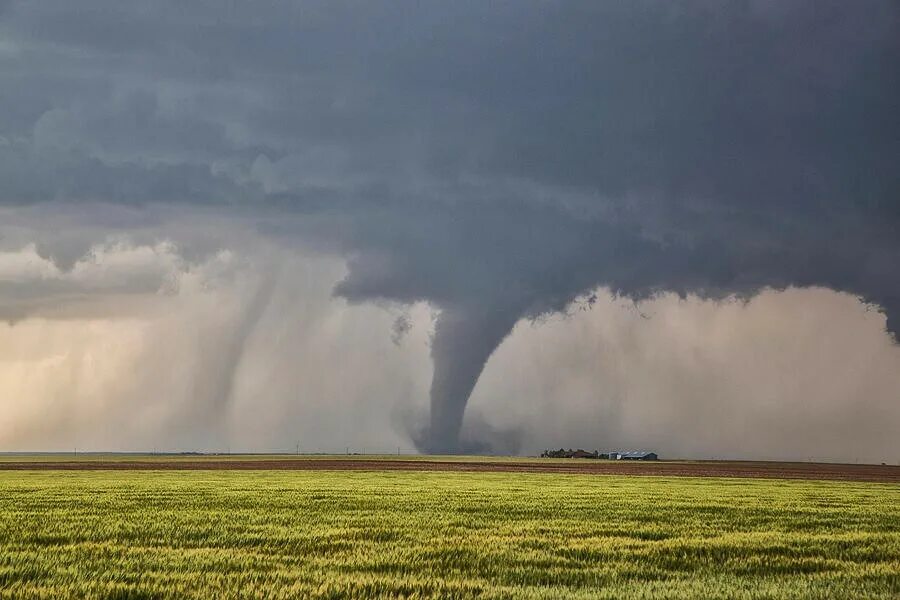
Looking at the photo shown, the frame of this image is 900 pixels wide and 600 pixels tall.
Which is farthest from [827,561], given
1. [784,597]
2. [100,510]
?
[100,510]

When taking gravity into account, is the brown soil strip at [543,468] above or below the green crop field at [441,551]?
below

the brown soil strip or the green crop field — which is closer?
the green crop field

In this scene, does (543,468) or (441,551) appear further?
(543,468)

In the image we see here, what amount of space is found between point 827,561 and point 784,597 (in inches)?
177

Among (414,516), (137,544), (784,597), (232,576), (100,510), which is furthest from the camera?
(100,510)

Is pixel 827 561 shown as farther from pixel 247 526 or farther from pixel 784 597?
pixel 247 526

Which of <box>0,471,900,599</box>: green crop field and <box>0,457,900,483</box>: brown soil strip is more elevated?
<box>0,471,900,599</box>: green crop field

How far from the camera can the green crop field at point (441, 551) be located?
11.8m

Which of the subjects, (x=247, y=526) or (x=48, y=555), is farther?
(x=247, y=526)

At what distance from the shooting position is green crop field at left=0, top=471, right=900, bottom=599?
11.8 m

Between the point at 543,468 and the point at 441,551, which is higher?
the point at 441,551

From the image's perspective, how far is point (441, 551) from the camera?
15.4 meters

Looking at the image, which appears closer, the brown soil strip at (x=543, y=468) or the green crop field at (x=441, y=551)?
the green crop field at (x=441, y=551)

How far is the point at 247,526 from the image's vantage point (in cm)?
1961
